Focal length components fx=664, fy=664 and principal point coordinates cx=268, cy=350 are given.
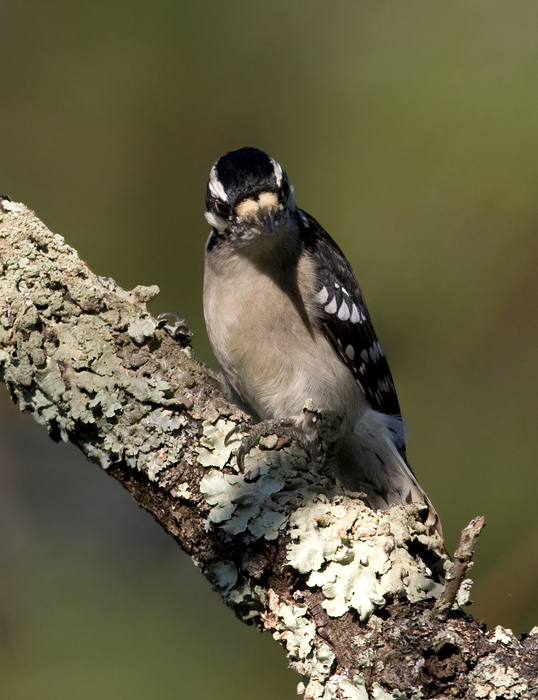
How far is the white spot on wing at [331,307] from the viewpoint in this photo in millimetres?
3096

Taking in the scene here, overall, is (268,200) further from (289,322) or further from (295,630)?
(295,630)

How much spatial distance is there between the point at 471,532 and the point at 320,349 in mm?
1678

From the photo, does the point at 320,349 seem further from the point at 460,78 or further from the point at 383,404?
the point at 460,78

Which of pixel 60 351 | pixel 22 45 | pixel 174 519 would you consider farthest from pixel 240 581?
pixel 22 45

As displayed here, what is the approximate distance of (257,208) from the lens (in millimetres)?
2746

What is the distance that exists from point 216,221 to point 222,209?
0.33 ft

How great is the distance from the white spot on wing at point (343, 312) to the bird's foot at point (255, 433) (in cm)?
97

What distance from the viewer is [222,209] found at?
282cm

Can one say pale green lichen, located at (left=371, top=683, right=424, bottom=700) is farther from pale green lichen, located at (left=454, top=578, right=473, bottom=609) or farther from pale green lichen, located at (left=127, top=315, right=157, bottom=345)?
pale green lichen, located at (left=127, top=315, right=157, bottom=345)

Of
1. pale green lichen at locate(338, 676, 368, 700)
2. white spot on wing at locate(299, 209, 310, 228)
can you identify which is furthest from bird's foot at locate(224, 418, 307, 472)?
white spot on wing at locate(299, 209, 310, 228)

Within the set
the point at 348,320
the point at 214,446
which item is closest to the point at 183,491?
the point at 214,446

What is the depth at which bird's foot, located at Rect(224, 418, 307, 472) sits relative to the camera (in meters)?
2.00

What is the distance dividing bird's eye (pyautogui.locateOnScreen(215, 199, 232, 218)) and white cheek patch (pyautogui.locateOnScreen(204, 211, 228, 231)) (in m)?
0.04

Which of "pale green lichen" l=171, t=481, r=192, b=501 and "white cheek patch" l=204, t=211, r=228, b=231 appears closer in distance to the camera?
"pale green lichen" l=171, t=481, r=192, b=501
